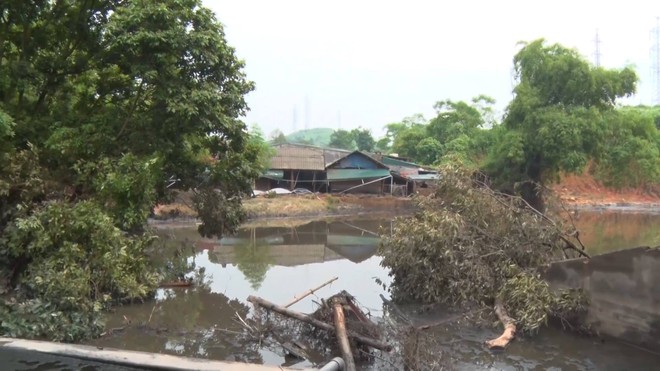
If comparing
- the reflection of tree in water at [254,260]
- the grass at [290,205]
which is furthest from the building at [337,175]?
the reflection of tree in water at [254,260]

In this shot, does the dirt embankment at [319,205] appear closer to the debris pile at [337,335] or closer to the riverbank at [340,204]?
the riverbank at [340,204]

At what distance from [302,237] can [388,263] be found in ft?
51.8

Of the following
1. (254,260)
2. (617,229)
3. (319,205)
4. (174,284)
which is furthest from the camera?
(319,205)

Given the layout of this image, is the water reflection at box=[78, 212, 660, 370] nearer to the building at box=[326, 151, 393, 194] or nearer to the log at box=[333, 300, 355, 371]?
the log at box=[333, 300, 355, 371]

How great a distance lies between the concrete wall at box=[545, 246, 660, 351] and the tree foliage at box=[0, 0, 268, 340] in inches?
342

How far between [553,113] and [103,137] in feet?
96.7

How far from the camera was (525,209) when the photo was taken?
12883mm

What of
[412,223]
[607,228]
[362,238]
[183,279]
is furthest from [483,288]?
[607,228]

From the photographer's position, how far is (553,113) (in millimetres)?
34875

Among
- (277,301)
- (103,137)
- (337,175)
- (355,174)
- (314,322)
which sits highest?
(103,137)

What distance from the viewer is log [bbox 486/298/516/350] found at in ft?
31.3

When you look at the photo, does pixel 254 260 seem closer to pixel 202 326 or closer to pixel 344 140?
pixel 202 326

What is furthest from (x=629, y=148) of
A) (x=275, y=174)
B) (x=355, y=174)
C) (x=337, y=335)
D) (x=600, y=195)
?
(x=337, y=335)

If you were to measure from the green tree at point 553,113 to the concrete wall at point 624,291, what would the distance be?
24.6m
